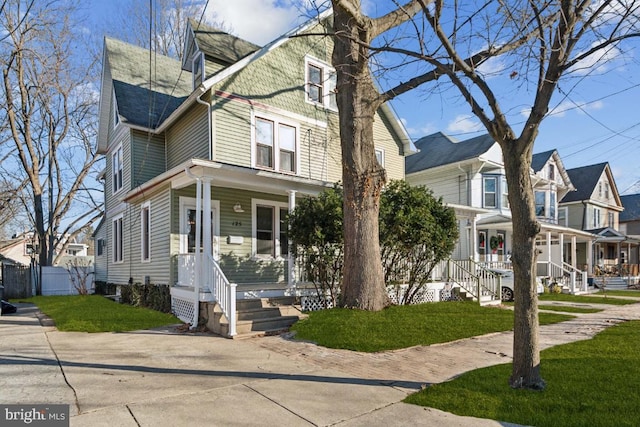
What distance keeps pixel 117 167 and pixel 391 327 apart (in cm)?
1284

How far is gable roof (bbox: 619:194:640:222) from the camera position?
3728 centimetres

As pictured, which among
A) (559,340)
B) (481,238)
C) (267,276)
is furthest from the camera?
(481,238)

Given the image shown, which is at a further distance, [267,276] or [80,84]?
[80,84]

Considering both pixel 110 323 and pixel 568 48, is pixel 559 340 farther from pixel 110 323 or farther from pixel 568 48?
pixel 110 323

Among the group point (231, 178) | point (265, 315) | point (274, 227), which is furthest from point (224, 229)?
point (265, 315)

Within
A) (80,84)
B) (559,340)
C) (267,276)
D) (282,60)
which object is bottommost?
(559,340)

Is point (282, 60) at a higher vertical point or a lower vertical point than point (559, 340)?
higher

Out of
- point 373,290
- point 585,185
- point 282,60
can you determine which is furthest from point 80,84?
point 585,185

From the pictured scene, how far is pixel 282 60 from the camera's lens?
13664 millimetres

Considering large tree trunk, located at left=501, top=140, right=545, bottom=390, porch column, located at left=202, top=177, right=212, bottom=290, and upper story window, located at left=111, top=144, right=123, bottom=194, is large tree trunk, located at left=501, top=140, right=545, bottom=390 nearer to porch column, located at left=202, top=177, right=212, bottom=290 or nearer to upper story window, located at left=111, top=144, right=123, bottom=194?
porch column, located at left=202, top=177, right=212, bottom=290

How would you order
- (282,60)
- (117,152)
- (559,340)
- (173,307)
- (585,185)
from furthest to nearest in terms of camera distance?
(585,185) < (117,152) < (282,60) < (173,307) < (559,340)

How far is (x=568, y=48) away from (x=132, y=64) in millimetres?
15752

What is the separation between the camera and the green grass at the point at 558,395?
13.1ft

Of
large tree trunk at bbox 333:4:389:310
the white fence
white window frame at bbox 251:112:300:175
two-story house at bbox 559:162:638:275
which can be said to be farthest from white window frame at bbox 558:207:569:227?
the white fence
